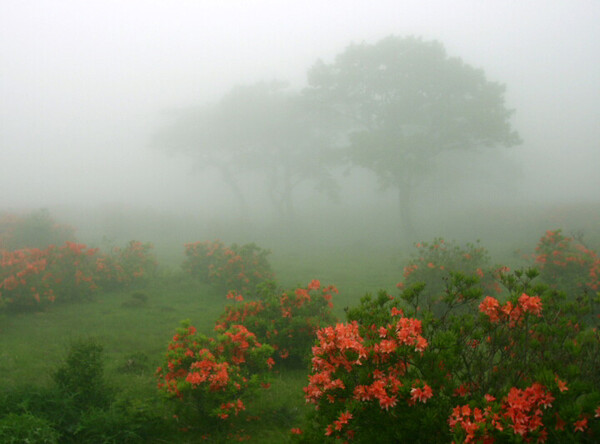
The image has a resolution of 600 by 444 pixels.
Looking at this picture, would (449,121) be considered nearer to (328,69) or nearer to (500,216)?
(328,69)

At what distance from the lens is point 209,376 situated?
17.7 ft

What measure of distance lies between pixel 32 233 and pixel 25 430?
64.5ft

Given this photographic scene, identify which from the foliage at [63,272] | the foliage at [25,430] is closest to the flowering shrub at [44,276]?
the foliage at [63,272]

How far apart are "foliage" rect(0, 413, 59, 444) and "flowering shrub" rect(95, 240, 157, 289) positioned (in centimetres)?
1093

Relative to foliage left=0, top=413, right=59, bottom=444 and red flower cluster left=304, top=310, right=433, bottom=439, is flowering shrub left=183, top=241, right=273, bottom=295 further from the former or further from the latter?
red flower cluster left=304, top=310, right=433, bottom=439

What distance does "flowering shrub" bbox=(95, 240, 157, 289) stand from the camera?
51.0 feet

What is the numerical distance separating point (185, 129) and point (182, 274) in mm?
26437

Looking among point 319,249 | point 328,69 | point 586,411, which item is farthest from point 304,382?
point 328,69

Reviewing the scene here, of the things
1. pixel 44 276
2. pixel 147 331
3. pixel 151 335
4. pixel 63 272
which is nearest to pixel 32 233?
→ pixel 63 272

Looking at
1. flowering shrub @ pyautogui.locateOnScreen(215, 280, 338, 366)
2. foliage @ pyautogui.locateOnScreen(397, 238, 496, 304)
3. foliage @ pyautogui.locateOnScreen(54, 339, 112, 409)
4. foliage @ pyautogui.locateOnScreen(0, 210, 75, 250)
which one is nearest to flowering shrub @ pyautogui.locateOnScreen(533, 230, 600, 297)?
foliage @ pyautogui.locateOnScreen(397, 238, 496, 304)

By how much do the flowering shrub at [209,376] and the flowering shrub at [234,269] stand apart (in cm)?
874

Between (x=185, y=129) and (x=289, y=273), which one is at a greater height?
(x=185, y=129)

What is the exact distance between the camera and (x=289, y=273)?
1961cm

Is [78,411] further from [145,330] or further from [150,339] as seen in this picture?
[145,330]
